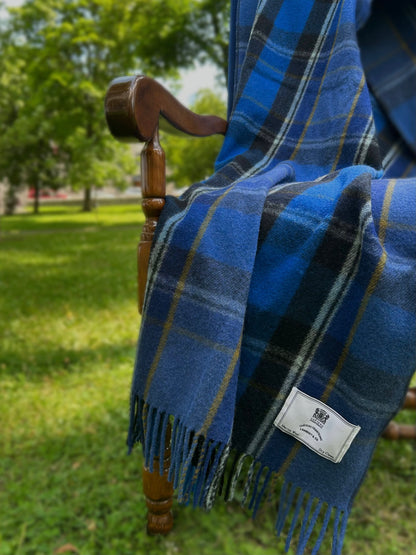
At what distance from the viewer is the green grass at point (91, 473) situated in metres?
1.23

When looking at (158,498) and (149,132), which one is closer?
(149,132)

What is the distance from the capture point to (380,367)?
2.86ft

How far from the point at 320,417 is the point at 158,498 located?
0.55 meters

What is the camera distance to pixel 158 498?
1.16m

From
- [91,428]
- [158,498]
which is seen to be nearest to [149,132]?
[158,498]

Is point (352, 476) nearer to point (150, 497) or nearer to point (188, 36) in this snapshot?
point (150, 497)

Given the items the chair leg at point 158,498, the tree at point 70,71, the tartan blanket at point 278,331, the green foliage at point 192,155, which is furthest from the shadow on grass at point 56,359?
the tree at point 70,71

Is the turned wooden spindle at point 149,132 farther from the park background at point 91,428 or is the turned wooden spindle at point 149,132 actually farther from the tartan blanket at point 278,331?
the park background at point 91,428

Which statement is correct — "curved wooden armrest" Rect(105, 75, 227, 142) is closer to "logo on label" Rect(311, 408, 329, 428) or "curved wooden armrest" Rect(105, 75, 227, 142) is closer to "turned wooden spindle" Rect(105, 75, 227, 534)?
"turned wooden spindle" Rect(105, 75, 227, 534)

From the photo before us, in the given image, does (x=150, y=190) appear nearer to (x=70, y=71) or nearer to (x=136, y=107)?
(x=136, y=107)

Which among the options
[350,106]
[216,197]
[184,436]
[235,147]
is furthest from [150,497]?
[350,106]

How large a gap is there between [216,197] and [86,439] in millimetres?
1212

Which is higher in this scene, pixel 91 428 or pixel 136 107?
pixel 136 107

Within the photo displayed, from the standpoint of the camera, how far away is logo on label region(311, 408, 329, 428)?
0.90 meters
